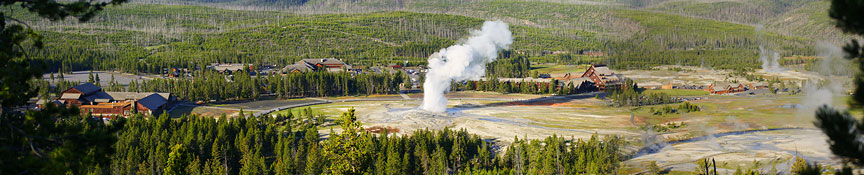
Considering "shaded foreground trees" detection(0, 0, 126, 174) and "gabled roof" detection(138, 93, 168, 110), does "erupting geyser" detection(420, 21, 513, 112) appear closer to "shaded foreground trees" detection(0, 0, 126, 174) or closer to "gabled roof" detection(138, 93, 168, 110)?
"gabled roof" detection(138, 93, 168, 110)

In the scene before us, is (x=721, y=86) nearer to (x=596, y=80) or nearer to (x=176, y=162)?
(x=596, y=80)

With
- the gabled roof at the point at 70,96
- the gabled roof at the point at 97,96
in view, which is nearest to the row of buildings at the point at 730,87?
the gabled roof at the point at 97,96

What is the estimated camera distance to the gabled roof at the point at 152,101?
68.8 m

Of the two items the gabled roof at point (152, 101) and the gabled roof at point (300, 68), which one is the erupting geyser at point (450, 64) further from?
the gabled roof at point (300, 68)

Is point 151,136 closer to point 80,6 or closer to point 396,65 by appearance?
point 80,6

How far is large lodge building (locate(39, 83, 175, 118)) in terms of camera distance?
6800 centimetres

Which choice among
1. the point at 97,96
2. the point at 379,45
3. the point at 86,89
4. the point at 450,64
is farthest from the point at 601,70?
the point at 379,45

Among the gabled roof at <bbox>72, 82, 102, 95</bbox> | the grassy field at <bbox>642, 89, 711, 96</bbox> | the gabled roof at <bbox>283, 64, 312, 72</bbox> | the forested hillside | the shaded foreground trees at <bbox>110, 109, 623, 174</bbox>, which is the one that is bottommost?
the shaded foreground trees at <bbox>110, 109, 623, 174</bbox>

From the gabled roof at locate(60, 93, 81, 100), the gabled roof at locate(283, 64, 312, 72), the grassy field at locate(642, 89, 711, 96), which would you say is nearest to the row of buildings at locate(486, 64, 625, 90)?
the grassy field at locate(642, 89, 711, 96)

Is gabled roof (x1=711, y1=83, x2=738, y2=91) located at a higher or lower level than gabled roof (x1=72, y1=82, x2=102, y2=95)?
lower

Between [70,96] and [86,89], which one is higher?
[86,89]

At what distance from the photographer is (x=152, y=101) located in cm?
7138

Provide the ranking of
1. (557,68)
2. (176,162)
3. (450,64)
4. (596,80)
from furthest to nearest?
(557,68) → (596,80) → (450,64) → (176,162)

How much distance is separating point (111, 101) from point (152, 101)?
5.92 meters
